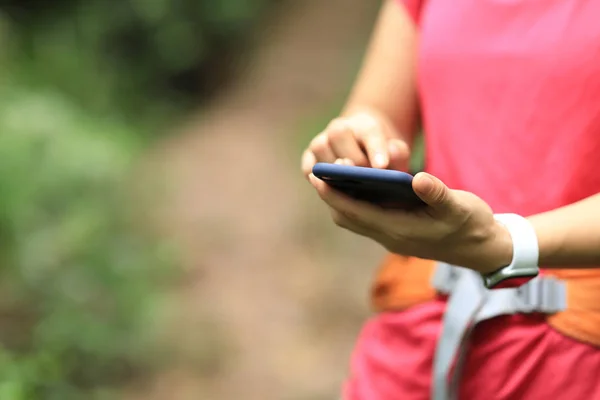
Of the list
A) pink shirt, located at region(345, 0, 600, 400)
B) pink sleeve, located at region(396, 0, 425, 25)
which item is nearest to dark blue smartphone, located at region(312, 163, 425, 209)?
pink shirt, located at region(345, 0, 600, 400)

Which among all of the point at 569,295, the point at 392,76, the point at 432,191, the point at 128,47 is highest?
the point at 128,47

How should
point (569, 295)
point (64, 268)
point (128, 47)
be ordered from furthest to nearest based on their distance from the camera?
point (128, 47) → point (64, 268) → point (569, 295)

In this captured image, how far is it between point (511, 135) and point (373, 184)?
174mm

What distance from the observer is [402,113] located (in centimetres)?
69

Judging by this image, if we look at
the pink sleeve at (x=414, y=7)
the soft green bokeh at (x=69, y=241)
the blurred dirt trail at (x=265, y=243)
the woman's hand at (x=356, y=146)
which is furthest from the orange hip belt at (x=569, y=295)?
the blurred dirt trail at (x=265, y=243)

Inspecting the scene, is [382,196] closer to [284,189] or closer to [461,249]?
[461,249]

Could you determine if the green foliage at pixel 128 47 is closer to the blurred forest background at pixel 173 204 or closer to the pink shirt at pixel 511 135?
the blurred forest background at pixel 173 204

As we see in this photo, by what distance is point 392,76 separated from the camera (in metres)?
0.68

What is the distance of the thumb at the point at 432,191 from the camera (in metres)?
0.44

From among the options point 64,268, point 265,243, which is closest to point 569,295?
point 64,268

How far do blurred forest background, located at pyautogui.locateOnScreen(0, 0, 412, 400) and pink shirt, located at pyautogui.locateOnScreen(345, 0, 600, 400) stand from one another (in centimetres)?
78

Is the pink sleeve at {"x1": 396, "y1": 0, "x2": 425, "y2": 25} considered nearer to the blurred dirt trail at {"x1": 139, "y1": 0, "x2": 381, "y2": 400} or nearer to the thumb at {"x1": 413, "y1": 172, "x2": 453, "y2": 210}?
the thumb at {"x1": 413, "y1": 172, "x2": 453, "y2": 210}

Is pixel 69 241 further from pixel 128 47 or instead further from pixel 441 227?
pixel 128 47

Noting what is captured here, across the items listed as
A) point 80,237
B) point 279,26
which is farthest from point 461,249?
point 279,26
